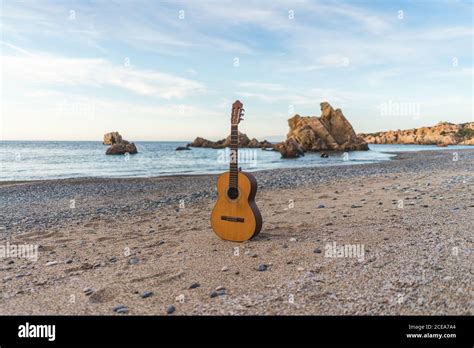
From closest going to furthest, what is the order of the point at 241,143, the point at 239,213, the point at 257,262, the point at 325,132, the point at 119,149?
the point at 257,262
the point at 239,213
the point at 119,149
the point at 325,132
the point at 241,143

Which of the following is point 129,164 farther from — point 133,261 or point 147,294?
point 147,294

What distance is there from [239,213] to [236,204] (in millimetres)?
205

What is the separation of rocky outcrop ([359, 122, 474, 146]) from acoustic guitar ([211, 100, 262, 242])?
468 feet

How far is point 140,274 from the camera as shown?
213 inches

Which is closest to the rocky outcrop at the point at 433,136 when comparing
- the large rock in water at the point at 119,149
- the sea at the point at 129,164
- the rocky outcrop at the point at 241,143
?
the rocky outcrop at the point at 241,143

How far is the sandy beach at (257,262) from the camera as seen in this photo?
4215mm

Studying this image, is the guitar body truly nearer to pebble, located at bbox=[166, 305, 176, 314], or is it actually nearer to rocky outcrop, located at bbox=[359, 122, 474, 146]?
pebble, located at bbox=[166, 305, 176, 314]

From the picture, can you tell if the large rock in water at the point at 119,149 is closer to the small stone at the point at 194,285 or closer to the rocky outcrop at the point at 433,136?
the small stone at the point at 194,285

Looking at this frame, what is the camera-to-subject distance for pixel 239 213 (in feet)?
23.3

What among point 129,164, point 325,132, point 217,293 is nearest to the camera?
point 217,293

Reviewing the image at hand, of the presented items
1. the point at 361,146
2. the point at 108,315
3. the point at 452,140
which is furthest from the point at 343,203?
the point at 452,140

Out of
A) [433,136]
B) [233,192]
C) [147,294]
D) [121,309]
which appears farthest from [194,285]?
[433,136]
